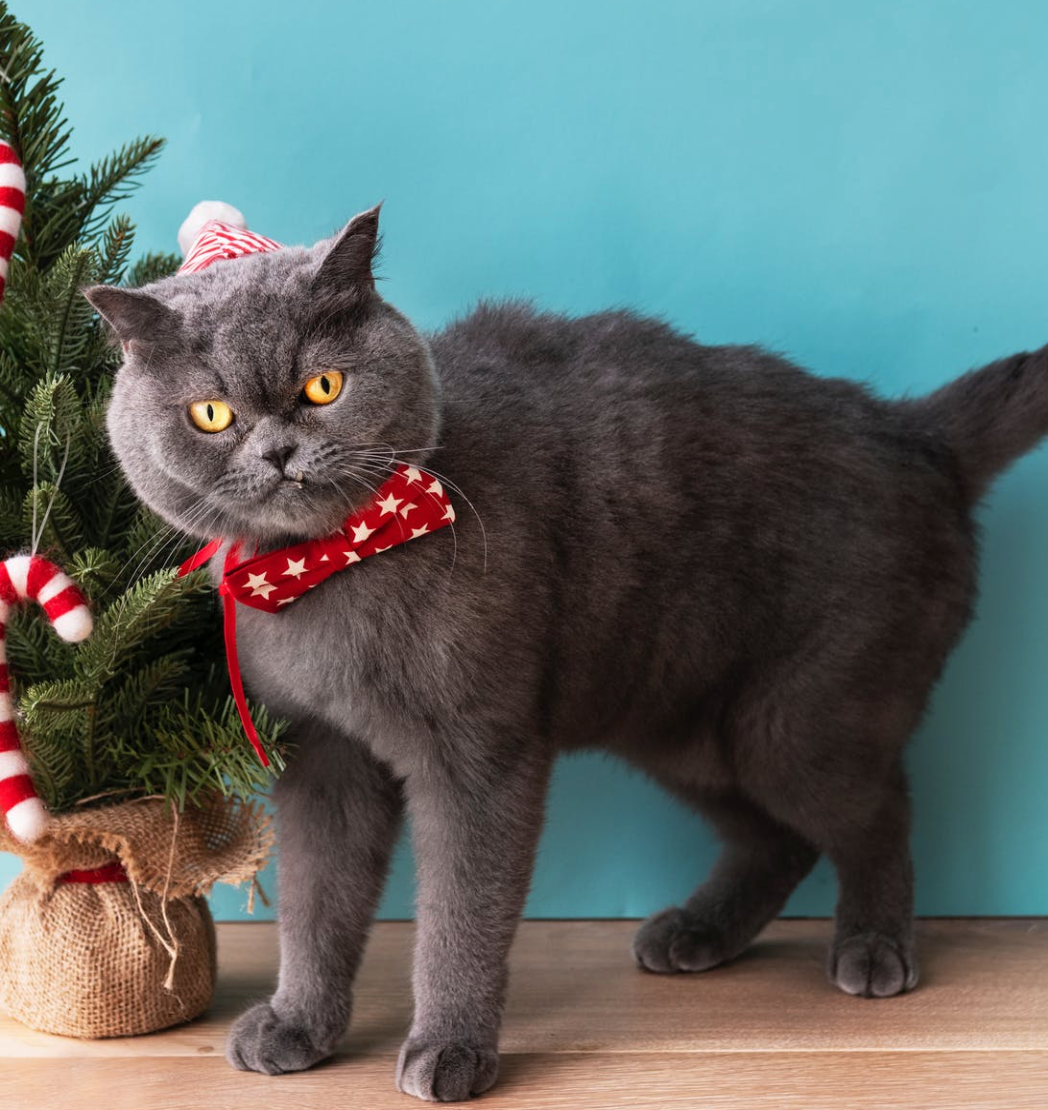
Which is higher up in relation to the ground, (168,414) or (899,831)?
(168,414)

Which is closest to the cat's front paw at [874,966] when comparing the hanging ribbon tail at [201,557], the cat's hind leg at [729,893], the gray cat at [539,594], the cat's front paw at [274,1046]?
the gray cat at [539,594]

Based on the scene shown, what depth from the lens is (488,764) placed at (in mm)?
1138

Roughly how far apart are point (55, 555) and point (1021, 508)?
44.8 inches

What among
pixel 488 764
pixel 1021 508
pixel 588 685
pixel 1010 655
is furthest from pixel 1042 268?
pixel 488 764

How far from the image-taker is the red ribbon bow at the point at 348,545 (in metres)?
1.08

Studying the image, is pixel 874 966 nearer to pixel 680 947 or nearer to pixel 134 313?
pixel 680 947

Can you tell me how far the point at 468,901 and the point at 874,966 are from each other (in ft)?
1.67

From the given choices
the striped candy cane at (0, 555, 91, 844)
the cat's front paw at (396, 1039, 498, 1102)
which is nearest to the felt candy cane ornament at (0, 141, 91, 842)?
the striped candy cane at (0, 555, 91, 844)

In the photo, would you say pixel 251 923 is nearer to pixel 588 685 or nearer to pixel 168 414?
pixel 588 685

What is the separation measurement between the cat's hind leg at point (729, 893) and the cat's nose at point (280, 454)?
725 millimetres

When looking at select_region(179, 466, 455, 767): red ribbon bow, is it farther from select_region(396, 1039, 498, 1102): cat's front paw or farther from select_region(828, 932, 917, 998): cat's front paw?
select_region(828, 932, 917, 998): cat's front paw

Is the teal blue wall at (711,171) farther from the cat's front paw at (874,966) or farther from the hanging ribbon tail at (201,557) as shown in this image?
the hanging ribbon tail at (201,557)

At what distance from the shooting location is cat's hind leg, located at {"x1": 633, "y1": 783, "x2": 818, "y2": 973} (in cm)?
146

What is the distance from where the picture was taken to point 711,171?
62.3 inches
